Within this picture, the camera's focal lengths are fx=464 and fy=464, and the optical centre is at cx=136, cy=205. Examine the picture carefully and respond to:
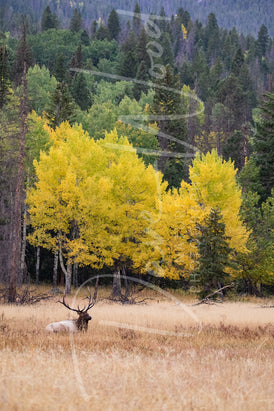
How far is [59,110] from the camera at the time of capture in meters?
45.6

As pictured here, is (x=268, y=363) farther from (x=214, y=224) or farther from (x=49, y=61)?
(x=49, y=61)

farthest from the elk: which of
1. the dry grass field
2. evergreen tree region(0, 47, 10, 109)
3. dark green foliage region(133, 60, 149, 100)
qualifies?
dark green foliage region(133, 60, 149, 100)

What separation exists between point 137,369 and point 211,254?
1835cm

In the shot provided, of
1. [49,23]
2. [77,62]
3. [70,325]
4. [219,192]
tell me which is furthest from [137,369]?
[49,23]

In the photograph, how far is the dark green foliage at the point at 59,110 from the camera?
45.1 meters

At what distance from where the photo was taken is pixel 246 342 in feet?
39.5

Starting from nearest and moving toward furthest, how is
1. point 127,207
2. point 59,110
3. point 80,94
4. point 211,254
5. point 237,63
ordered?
point 211,254 < point 127,207 < point 59,110 < point 80,94 < point 237,63

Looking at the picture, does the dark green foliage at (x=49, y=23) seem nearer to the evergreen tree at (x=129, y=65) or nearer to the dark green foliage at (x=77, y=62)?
the dark green foliage at (x=77, y=62)

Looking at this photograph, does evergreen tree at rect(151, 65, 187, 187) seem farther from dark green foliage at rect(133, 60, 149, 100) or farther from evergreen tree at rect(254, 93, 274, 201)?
dark green foliage at rect(133, 60, 149, 100)

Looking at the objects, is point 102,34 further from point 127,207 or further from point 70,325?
point 70,325

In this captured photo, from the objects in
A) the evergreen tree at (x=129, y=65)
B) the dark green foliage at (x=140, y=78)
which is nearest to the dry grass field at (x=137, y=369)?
the dark green foliage at (x=140, y=78)

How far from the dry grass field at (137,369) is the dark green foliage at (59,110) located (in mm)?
33481

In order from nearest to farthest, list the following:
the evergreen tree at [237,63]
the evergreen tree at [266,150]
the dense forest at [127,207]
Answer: the dense forest at [127,207], the evergreen tree at [266,150], the evergreen tree at [237,63]

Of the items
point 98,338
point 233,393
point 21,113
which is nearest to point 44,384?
point 233,393
